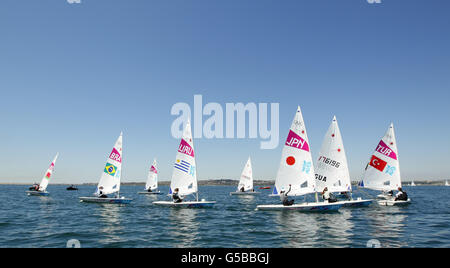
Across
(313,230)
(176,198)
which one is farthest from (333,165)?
(176,198)

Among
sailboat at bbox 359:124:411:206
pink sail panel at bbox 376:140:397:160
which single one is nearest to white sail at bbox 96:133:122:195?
sailboat at bbox 359:124:411:206

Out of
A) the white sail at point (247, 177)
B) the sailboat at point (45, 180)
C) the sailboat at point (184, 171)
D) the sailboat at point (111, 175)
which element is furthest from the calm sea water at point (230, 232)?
the white sail at point (247, 177)

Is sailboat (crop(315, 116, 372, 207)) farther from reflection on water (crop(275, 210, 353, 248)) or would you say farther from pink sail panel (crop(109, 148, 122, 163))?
pink sail panel (crop(109, 148, 122, 163))

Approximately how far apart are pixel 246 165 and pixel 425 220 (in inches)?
1940

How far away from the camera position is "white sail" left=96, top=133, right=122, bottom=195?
38.5 metres

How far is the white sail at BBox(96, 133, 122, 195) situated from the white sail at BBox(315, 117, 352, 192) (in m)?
26.2

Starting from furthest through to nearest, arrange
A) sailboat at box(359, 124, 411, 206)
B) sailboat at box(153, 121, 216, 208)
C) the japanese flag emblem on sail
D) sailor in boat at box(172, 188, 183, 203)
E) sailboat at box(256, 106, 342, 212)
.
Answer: the japanese flag emblem on sail, sailboat at box(359, 124, 411, 206), sailboat at box(153, 121, 216, 208), sailor in boat at box(172, 188, 183, 203), sailboat at box(256, 106, 342, 212)

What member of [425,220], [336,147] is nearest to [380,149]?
[336,147]

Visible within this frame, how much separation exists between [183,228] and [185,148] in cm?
1449

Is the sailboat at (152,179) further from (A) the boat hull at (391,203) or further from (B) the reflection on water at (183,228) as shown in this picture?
(A) the boat hull at (391,203)

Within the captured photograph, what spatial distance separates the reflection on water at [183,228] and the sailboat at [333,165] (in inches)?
561

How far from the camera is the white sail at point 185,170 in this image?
32781mm
